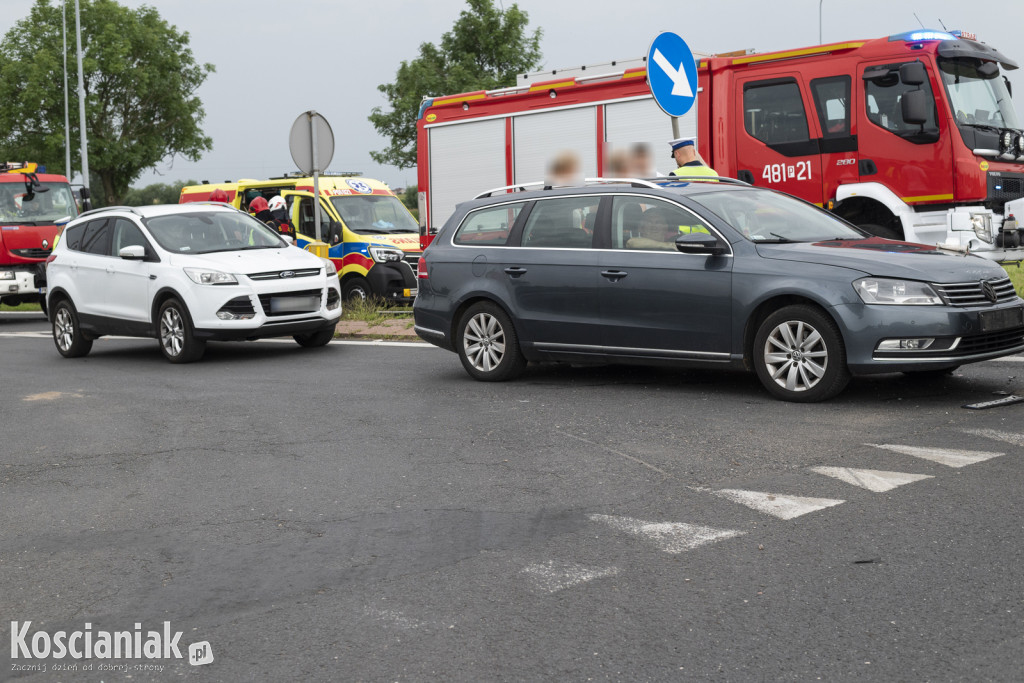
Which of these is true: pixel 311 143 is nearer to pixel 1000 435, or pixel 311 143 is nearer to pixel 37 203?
pixel 37 203

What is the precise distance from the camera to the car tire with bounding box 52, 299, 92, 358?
14.3m

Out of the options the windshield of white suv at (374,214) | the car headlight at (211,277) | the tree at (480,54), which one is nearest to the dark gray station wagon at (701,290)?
the car headlight at (211,277)

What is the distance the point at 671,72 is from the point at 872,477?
22.0 ft

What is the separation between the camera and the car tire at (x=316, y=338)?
1372cm

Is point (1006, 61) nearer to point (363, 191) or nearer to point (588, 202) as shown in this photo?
point (588, 202)

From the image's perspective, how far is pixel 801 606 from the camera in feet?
14.1

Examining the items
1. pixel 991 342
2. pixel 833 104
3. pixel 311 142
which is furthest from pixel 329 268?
pixel 991 342

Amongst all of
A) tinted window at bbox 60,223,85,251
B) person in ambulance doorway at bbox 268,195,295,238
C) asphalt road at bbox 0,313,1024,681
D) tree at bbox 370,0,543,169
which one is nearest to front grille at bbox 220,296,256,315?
tinted window at bbox 60,223,85,251

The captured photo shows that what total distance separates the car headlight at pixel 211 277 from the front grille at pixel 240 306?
19 cm

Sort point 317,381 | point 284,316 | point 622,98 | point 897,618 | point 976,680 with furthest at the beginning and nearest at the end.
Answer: point 622,98 < point 284,316 < point 317,381 < point 897,618 < point 976,680

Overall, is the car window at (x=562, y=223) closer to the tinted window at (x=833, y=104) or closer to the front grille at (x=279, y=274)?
the front grille at (x=279, y=274)

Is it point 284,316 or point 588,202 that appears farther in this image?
point 284,316

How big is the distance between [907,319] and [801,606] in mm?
4076

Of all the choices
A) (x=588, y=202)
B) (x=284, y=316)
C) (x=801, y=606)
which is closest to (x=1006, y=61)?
(x=588, y=202)
